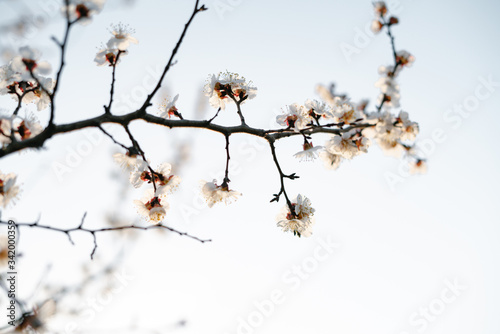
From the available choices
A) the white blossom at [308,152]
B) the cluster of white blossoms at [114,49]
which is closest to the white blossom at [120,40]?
the cluster of white blossoms at [114,49]

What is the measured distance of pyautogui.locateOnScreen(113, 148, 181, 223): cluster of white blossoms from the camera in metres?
1.85

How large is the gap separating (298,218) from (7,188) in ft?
5.02

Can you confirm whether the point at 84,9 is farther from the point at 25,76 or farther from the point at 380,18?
the point at 380,18

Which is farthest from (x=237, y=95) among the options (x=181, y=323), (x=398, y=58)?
(x=181, y=323)

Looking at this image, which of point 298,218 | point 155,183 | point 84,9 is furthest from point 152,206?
point 84,9

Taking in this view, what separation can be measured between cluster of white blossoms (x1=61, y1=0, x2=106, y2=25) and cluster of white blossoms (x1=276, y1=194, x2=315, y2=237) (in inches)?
55.3

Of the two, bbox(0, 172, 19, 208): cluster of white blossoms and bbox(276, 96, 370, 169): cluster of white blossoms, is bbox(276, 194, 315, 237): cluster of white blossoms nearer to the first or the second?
bbox(276, 96, 370, 169): cluster of white blossoms

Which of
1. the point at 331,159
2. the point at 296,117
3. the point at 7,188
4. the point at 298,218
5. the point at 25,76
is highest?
the point at 25,76

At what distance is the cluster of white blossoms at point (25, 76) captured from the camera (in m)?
1.48

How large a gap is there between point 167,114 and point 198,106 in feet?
2.13

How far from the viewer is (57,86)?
46.7 inches

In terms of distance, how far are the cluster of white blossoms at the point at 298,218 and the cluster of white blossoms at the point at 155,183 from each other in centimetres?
69

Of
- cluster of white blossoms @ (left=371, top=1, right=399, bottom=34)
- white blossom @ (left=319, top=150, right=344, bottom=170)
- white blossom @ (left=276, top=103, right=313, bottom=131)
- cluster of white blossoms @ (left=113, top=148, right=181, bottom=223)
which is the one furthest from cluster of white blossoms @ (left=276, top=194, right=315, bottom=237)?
cluster of white blossoms @ (left=371, top=1, right=399, bottom=34)

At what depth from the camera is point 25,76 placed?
151 centimetres
